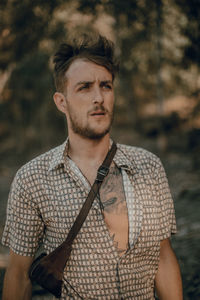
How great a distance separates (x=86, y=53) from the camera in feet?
8.13

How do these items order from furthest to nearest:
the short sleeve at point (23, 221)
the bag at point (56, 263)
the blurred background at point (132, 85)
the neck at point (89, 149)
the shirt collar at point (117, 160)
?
1. the blurred background at point (132, 85)
2. the neck at point (89, 149)
3. the shirt collar at point (117, 160)
4. the short sleeve at point (23, 221)
5. the bag at point (56, 263)

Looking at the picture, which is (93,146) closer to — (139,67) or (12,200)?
(12,200)

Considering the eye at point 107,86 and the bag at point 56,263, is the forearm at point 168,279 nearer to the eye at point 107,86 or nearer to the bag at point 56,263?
the bag at point 56,263

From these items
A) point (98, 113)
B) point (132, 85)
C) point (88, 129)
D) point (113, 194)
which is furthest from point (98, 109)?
point (132, 85)

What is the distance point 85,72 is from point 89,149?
21.1 inches

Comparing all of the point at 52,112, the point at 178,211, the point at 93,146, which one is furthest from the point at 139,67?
the point at 93,146

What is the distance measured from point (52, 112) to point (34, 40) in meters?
20.8

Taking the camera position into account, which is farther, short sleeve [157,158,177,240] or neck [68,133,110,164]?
neck [68,133,110,164]

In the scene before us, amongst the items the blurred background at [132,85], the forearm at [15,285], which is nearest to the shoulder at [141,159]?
the blurred background at [132,85]

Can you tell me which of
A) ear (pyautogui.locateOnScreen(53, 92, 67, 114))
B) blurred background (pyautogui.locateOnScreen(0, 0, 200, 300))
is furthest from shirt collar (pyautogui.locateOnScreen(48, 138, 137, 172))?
blurred background (pyautogui.locateOnScreen(0, 0, 200, 300))

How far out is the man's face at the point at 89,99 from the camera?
236cm

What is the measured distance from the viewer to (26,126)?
2341cm

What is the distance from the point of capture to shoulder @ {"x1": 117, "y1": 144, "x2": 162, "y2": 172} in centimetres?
239

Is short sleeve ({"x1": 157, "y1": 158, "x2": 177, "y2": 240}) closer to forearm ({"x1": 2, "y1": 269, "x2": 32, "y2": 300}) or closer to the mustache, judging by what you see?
the mustache
